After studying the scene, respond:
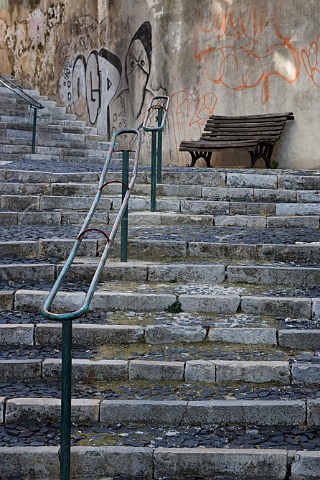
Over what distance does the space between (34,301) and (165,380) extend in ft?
3.96

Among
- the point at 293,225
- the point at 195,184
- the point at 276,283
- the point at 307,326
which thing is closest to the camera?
the point at 307,326

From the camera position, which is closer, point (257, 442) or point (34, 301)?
point (257, 442)

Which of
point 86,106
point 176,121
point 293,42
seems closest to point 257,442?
point 293,42

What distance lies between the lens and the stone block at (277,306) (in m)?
4.64

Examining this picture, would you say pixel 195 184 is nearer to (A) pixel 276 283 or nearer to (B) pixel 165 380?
(A) pixel 276 283

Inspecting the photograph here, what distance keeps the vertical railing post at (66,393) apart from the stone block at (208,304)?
1838 mm

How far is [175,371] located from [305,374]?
A: 2.29 ft

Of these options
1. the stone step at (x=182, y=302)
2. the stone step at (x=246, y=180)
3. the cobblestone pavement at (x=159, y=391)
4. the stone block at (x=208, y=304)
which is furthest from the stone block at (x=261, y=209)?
the cobblestone pavement at (x=159, y=391)

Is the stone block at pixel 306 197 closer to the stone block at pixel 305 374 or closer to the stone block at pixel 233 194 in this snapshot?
the stone block at pixel 233 194

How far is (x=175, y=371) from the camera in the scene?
397 centimetres

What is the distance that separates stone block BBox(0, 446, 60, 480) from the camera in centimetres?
330

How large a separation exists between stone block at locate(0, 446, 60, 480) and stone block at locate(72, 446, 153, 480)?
0.09 m

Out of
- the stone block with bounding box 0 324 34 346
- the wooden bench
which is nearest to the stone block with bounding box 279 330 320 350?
the stone block with bounding box 0 324 34 346

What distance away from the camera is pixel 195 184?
7723mm
